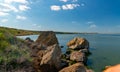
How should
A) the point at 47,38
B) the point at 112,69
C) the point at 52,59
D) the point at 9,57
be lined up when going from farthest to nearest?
the point at 47,38
the point at 112,69
the point at 52,59
the point at 9,57

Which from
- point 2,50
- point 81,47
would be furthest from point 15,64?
point 81,47

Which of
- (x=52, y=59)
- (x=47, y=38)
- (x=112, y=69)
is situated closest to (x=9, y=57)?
(x=52, y=59)

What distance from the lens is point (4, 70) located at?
17.5 metres

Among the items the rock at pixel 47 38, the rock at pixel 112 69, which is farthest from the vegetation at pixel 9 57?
the rock at pixel 47 38

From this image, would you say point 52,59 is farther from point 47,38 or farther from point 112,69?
point 47,38

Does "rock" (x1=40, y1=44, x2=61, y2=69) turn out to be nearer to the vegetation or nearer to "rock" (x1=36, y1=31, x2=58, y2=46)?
the vegetation

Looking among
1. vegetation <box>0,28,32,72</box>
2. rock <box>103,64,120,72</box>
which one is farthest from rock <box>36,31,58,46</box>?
vegetation <box>0,28,32,72</box>

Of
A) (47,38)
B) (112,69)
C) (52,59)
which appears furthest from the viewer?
(47,38)

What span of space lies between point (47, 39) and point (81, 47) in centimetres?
1161

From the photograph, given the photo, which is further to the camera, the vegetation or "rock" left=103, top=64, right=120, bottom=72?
"rock" left=103, top=64, right=120, bottom=72

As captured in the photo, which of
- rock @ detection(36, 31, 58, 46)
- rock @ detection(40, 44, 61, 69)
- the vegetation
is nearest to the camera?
the vegetation

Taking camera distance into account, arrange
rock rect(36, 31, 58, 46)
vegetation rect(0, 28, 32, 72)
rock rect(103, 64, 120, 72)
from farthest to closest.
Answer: rock rect(36, 31, 58, 46) → rock rect(103, 64, 120, 72) → vegetation rect(0, 28, 32, 72)

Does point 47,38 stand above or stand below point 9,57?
above

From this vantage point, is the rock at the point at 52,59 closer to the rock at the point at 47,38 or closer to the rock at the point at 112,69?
the rock at the point at 112,69
